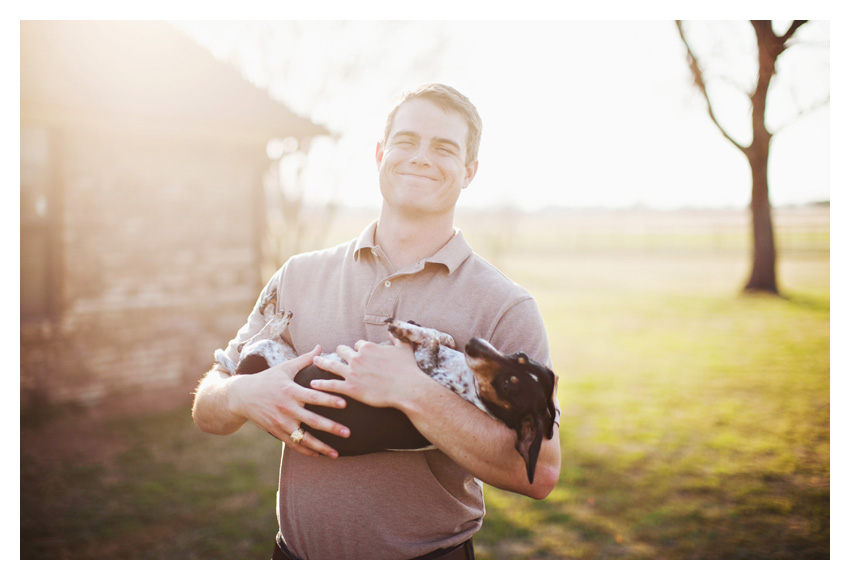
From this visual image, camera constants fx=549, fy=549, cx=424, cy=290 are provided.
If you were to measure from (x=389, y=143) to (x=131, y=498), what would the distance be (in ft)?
11.6

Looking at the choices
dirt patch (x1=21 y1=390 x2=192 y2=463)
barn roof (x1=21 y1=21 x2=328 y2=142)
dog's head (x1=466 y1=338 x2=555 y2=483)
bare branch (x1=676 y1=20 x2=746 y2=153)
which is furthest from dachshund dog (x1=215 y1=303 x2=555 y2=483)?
barn roof (x1=21 y1=21 x2=328 y2=142)

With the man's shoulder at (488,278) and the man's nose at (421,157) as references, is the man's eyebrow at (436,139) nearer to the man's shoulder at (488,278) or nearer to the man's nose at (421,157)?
the man's nose at (421,157)

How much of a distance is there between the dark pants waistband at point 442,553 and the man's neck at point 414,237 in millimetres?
861

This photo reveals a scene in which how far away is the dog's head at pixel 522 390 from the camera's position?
4.62 ft

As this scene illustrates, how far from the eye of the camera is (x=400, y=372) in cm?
148

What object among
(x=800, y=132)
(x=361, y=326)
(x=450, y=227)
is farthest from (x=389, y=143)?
(x=800, y=132)

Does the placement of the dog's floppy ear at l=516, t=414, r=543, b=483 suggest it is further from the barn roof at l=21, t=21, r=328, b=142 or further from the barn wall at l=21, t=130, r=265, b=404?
the barn wall at l=21, t=130, r=265, b=404

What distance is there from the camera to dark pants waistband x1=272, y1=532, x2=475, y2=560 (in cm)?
163

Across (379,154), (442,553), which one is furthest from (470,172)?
(442,553)

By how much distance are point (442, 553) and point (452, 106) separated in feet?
4.42

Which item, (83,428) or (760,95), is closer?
(760,95)

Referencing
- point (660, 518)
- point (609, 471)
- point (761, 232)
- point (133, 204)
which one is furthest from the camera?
point (761, 232)

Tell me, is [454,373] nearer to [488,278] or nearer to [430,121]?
[488,278]

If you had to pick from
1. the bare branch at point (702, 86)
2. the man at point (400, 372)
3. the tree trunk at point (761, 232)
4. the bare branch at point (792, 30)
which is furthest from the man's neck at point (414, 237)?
the tree trunk at point (761, 232)
